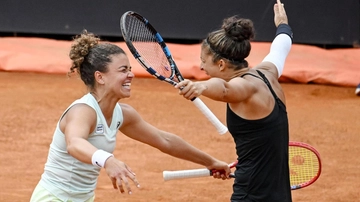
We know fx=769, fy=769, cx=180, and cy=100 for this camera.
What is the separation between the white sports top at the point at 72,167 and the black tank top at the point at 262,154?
69 cm

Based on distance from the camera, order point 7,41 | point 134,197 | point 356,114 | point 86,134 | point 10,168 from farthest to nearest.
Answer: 1. point 7,41
2. point 356,114
3. point 10,168
4. point 134,197
5. point 86,134

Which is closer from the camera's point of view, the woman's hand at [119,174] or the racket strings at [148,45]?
the woman's hand at [119,174]

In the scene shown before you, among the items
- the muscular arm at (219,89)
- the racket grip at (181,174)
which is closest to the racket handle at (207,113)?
the racket grip at (181,174)

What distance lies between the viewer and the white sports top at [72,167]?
419 centimetres

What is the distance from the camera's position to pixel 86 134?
395 cm

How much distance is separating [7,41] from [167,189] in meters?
5.62

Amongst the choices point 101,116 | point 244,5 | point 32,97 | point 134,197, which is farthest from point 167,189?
point 244,5

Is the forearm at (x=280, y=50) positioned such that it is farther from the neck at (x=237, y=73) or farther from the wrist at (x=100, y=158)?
the wrist at (x=100, y=158)

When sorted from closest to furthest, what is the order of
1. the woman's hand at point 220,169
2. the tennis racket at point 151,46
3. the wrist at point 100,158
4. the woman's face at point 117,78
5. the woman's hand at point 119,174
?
the woman's hand at point 119,174
the wrist at point 100,158
the woman's face at point 117,78
the woman's hand at point 220,169
the tennis racket at point 151,46

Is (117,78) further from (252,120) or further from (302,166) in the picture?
(302,166)

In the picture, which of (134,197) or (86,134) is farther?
(134,197)

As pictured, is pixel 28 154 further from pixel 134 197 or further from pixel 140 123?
pixel 140 123

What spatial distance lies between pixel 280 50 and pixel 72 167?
1.45 m

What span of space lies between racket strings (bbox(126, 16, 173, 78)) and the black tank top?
1.20m
